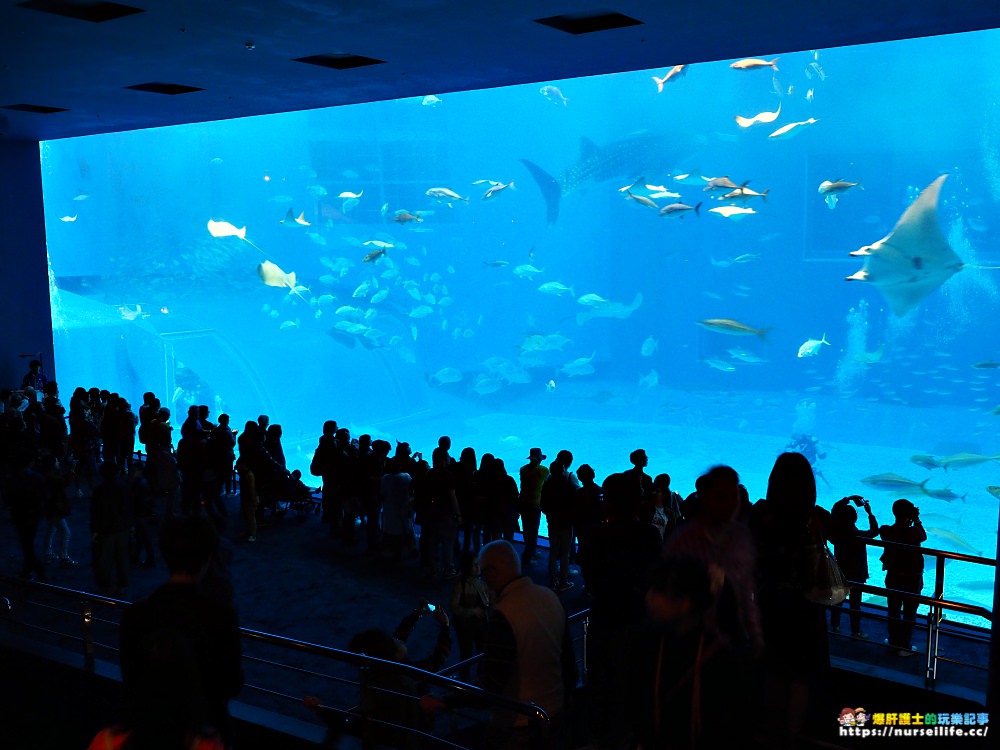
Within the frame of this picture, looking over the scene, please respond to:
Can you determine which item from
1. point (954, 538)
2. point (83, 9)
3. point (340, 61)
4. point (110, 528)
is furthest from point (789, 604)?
point (954, 538)

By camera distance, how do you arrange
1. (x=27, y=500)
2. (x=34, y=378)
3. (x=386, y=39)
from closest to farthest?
(x=27, y=500) → (x=386, y=39) → (x=34, y=378)

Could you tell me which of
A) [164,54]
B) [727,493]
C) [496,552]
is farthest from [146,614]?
[164,54]

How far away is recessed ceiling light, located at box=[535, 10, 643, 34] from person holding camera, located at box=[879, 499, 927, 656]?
4668 mm

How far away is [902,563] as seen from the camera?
6.31 metres

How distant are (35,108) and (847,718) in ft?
43.6

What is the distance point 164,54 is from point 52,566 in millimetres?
5373

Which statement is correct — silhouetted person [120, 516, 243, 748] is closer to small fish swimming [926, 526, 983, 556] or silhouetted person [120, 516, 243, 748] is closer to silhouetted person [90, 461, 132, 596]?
silhouetted person [90, 461, 132, 596]

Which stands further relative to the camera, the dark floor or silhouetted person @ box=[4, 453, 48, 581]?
silhouetted person @ box=[4, 453, 48, 581]

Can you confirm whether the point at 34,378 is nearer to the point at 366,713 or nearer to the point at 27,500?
the point at 27,500

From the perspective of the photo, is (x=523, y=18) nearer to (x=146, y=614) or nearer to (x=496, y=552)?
(x=496, y=552)

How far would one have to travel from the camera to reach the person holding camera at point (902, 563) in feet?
20.6

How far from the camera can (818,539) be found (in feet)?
12.7

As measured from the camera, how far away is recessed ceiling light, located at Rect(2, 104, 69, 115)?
12.2m

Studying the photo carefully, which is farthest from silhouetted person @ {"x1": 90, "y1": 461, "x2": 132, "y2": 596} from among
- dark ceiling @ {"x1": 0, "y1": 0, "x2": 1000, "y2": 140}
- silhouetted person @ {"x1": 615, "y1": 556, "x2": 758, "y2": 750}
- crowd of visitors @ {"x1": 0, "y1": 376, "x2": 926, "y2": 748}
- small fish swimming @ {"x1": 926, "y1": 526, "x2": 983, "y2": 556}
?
small fish swimming @ {"x1": 926, "y1": 526, "x2": 983, "y2": 556}
